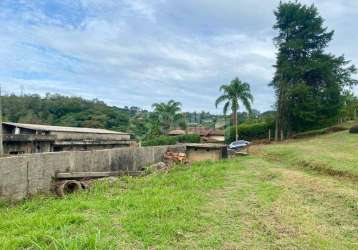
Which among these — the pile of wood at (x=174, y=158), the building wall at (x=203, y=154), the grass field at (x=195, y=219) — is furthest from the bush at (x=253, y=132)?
the grass field at (x=195, y=219)

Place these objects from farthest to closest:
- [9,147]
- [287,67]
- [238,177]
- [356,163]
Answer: [287,67] < [9,147] < [356,163] < [238,177]

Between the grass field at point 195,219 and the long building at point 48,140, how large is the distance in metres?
12.1

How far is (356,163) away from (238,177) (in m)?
4.55

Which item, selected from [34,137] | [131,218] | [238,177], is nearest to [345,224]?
[131,218]

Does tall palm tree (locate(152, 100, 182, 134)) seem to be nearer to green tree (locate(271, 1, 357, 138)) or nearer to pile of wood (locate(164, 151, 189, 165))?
green tree (locate(271, 1, 357, 138))

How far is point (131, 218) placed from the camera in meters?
4.86

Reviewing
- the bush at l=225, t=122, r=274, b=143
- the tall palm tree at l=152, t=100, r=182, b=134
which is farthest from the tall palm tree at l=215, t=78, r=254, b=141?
the tall palm tree at l=152, t=100, r=182, b=134

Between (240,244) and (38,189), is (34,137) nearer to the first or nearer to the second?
(38,189)

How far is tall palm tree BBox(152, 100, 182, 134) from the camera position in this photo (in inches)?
1969

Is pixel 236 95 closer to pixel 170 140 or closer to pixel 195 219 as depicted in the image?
pixel 170 140

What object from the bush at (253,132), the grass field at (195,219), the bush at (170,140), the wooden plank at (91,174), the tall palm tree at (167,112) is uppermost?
the tall palm tree at (167,112)

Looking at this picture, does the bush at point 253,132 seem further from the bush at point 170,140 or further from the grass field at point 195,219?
the grass field at point 195,219

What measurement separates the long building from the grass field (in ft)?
39.6

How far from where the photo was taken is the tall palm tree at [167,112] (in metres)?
50.0
